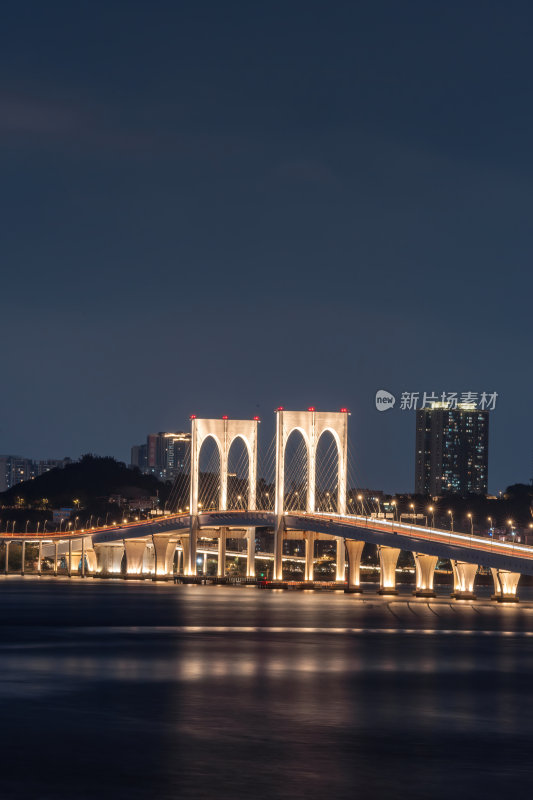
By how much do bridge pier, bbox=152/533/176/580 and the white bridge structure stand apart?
0.11 meters

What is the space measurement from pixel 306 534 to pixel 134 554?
4331 cm

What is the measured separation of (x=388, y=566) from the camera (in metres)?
111

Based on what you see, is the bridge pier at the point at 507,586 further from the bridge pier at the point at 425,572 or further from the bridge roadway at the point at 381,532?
the bridge pier at the point at 425,572

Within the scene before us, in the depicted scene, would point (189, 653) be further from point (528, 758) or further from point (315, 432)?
point (315, 432)

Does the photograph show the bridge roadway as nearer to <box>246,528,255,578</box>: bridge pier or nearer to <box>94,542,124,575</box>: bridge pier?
<box>246,528,255,578</box>: bridge pier

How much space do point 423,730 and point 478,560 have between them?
220 feet

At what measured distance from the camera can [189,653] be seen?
41594 millimetres

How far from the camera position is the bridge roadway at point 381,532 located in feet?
292

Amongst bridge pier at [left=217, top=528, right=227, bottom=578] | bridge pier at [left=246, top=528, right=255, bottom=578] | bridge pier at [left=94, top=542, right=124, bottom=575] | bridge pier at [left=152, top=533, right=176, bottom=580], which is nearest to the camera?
bridge pier at [left=246, top=528, right=255, bottom=578]

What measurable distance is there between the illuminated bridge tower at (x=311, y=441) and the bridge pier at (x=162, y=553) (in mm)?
28698

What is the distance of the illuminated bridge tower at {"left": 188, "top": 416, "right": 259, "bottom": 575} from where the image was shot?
134125mm

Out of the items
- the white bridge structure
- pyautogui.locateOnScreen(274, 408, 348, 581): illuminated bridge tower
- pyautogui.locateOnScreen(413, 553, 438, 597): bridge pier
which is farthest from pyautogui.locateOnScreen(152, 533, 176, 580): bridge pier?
pyautogui.locateOnScreen(413, 553, 438, 597): bridge pier

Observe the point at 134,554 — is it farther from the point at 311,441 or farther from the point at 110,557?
the point at 311,441

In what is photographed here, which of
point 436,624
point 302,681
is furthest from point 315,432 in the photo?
point 302,681
